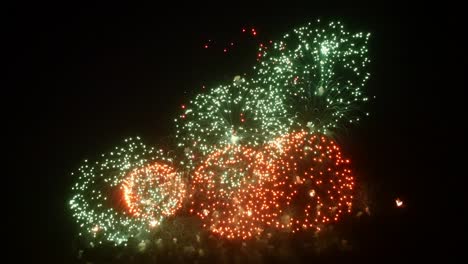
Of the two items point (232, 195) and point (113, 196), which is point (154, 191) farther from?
point (232, 195)

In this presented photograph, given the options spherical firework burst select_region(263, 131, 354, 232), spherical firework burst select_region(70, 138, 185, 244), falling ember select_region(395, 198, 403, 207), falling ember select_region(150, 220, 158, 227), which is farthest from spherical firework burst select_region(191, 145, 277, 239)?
falling ember select_region(395, 198, 403, 207)

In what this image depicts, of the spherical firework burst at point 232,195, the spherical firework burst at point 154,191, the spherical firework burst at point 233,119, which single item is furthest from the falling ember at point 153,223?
the spherical firework burst at point 233,119

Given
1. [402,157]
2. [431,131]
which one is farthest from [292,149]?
[431,131]

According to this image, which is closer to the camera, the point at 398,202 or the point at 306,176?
the point at 398,202

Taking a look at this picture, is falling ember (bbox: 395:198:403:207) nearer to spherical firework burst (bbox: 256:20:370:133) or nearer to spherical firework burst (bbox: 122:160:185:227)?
spherical firework burst (bbox: 256:20:370:133)

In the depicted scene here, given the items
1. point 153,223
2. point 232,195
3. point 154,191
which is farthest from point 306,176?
point 153,223

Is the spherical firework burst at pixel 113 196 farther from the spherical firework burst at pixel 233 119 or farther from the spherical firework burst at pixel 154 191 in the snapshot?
the spherical firework burst at pixel 233 119
